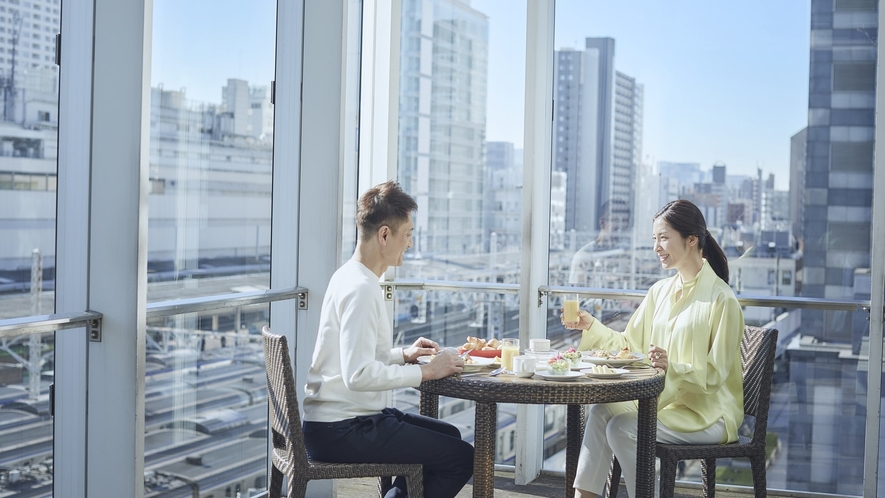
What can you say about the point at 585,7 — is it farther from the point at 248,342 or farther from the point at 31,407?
the point at 31,407

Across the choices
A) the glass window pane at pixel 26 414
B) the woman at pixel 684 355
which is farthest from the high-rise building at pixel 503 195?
the glass window pane at pixel 26 414

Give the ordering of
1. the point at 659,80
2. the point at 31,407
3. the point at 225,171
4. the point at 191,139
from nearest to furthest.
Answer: the point at 31,407 → the point at 191,139 → the point at 225,171 → the point at 659,80

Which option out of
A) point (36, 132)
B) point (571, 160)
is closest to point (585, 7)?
point (571, 160)

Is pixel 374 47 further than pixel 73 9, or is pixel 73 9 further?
pixel 374 47

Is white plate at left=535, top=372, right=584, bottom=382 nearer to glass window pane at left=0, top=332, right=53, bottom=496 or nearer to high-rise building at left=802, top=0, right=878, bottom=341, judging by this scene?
glass window pane at left=0, top=332, right=53, bottom=496

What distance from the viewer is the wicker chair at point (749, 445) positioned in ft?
9.70

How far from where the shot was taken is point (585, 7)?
424 cm

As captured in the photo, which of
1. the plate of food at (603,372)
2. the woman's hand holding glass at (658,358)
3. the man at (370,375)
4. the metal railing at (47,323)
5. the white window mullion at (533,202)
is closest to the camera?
the metal railing at (47,323)

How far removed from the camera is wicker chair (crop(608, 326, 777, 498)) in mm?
2955

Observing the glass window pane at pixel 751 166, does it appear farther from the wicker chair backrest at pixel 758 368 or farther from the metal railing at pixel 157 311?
the metal railing at pixel 157 311

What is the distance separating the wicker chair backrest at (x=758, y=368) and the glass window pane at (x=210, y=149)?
80.4 inches

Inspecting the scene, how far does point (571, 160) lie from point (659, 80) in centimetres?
58

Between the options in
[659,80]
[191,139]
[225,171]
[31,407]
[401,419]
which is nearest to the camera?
[31,407]

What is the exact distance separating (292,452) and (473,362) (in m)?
0.67
